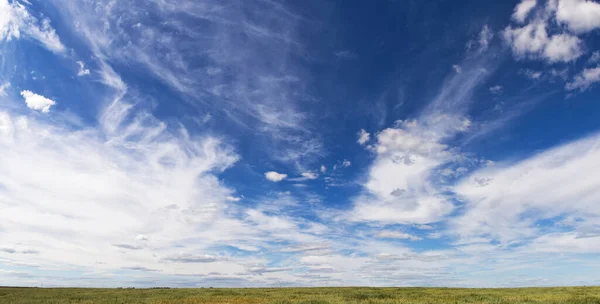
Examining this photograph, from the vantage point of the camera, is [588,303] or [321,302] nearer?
[588,303]

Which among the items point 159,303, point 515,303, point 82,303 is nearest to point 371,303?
point 515,303

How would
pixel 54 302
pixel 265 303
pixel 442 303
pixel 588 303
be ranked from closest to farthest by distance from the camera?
pixel 588 303
pixel 442 303
pixel 265 303
pixel 54 302

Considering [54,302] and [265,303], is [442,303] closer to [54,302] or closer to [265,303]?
[265,303]

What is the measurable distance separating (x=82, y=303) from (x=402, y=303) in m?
30.1

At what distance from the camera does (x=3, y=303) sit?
35812 millimetres

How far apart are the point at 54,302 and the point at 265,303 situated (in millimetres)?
21514

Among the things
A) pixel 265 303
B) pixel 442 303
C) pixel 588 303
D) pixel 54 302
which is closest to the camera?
pixel 588 303

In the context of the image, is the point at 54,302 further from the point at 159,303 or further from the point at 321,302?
the point at 321,302

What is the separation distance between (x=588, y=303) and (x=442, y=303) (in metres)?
10.9

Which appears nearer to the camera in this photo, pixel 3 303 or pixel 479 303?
pixel 479 303

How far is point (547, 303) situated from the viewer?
2852 centimetres

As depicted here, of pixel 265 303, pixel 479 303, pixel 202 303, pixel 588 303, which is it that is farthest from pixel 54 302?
pixel 588 303

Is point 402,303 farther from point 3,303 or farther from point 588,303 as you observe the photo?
point 3,303

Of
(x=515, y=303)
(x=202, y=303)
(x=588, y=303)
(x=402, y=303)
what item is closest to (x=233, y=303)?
(x=202, y=303)
